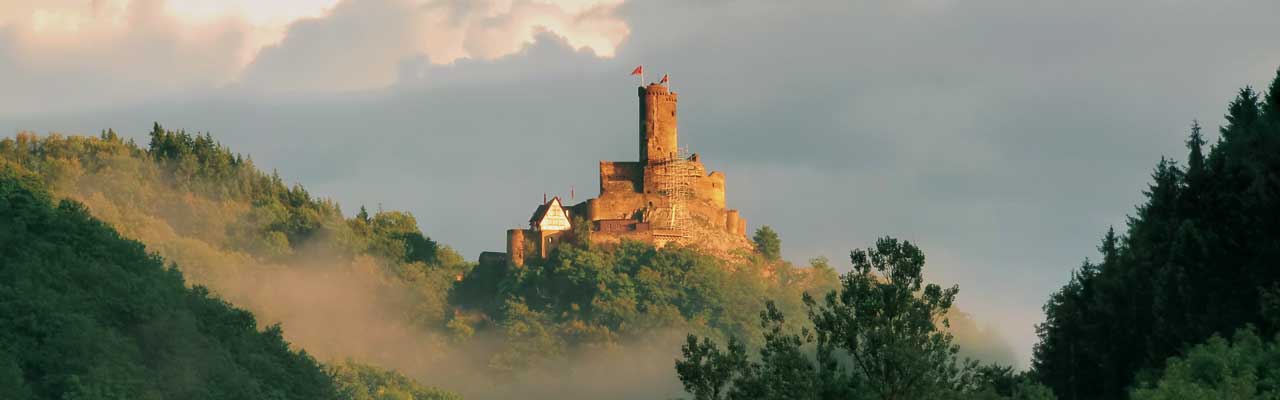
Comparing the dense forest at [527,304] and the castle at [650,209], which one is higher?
the castle at [650,209]

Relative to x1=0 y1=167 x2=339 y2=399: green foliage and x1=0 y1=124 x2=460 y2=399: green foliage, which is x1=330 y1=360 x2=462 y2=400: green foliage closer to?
x1=0 y1=124 x2=460 y2=399: green foliage

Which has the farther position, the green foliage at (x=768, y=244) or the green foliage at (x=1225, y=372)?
the green foliage at (x=768, y=244)

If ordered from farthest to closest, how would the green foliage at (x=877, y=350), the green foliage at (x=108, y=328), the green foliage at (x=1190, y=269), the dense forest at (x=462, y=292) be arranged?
1. the dense forest at (x=462, y=292)
2. the green foliage at (x=108, y=328)
3. the green foliage at (x=1190, y=269)
4. the green foliage at (x=877, y=350)

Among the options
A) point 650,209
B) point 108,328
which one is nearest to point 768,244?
point 650,209

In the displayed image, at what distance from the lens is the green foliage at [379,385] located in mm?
147875

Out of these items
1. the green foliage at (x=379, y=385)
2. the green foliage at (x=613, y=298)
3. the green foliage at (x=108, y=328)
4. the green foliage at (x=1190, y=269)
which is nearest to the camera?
the green foliage at (x=1190, y=269)

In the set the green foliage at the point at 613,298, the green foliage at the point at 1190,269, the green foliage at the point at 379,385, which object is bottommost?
the green foliage at the point at 1190,269

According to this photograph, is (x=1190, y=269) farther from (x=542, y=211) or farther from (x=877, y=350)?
(x=542, y=211)

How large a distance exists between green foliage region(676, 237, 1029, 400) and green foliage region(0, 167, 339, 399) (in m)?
33.9

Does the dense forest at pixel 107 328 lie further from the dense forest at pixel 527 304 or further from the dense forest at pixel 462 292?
the dense forest at pixel 462 292

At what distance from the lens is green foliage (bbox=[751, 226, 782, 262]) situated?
188 m

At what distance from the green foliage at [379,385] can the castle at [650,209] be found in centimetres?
2232

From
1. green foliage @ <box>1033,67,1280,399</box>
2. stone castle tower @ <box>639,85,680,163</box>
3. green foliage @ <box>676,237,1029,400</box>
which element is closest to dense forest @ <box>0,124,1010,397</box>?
stone castle tower @ <box>639,85,680,163</box>

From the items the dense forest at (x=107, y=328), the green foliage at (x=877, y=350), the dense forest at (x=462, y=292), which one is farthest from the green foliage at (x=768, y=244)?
the green foliage at (x=877, y=350)
